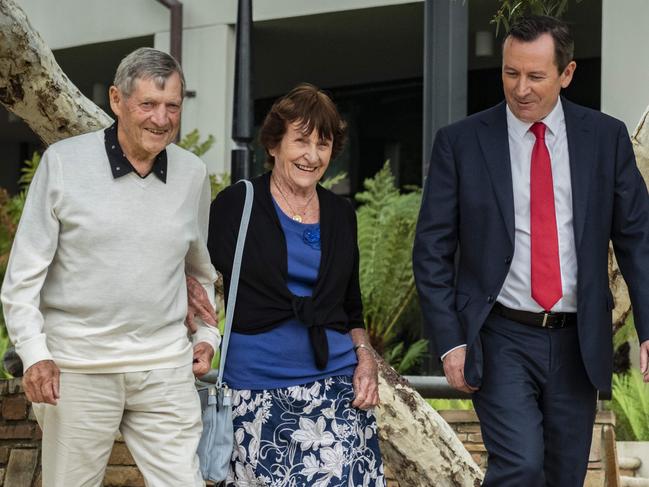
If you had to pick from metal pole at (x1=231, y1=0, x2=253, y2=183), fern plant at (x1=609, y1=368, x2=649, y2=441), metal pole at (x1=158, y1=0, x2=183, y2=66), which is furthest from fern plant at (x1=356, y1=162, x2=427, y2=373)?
metal pole at (x1=158, y1=0, x2=183, y2=66)

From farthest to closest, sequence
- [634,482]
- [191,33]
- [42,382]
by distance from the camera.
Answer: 1. [191,33]
2. [634,482]
3. [42,382]

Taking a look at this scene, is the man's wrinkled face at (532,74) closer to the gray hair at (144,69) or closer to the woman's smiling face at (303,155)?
the woman's smiling face at (303,155)

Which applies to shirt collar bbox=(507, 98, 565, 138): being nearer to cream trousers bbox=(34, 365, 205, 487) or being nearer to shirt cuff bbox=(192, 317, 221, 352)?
shirt cuff bbox=(192, 317, 221, 352)

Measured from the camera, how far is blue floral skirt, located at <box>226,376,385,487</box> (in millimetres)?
3875

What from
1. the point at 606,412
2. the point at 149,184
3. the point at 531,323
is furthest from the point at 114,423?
the point at 606,412

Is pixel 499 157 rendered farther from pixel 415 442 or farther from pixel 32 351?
pixel 32 351

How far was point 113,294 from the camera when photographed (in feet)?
11.8

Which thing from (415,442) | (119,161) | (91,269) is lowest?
(415,442)

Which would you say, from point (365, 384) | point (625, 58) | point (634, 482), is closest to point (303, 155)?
point (365, 384)

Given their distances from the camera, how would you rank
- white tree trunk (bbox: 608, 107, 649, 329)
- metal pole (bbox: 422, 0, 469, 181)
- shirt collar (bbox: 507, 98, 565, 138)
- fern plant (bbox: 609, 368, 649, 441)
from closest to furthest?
1. shirt collar (bbox: 507, 98, 565, 138)
2. white tree trunk (bbox: 608, 107, 649, 329)
3. fern plant (bbox: 609, 368, 649, 441)
4. metal pole (bbox: 422, 0, 469, 181)

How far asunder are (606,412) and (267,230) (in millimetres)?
2779

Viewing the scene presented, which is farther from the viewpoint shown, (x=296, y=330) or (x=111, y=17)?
(x=111, y=17)

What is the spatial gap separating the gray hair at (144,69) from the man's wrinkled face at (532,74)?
1134 millimetres

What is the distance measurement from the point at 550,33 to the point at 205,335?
1555 millimetres
